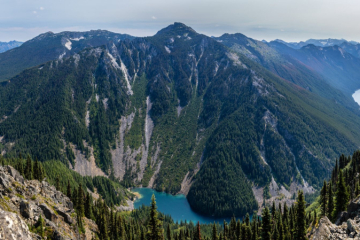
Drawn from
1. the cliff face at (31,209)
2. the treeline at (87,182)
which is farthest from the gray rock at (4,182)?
the treeline at (87,182)

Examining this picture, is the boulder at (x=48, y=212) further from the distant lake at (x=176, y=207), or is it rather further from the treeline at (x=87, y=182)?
the distant lake at (x=176, y=207)

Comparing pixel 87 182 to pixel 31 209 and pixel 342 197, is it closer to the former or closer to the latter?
pixel 31 209

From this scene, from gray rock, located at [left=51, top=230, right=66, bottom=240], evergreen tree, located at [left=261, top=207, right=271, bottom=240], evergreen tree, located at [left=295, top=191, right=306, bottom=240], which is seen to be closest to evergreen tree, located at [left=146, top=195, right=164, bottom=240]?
evergreen tree, located at [left=261, top=207, right=271, bottom=240]

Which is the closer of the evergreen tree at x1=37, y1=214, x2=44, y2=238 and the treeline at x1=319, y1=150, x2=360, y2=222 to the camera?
the evergreen tree at x1=37, y1=214, x2=44, y2=238

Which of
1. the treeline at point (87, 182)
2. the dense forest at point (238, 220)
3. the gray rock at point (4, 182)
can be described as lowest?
the treeline at point (87, 182)

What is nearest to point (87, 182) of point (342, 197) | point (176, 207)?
point (176, 207)

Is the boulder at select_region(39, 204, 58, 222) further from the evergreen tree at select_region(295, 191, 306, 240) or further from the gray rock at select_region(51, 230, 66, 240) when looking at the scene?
the evergreen tree at select_region(295, 191, 306, 240)

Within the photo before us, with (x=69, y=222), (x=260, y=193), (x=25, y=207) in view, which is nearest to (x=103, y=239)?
(x=69, y=222)
